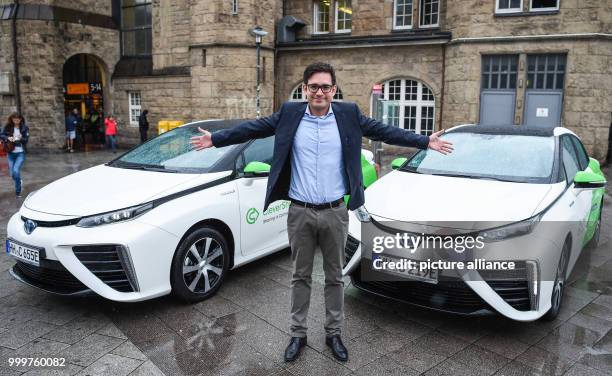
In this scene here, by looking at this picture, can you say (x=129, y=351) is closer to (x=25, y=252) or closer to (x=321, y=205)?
(x=25, y=252)

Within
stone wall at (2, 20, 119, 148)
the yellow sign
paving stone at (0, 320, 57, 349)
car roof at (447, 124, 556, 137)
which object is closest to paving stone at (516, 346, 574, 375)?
car roof at (447, 124, 556, 137)

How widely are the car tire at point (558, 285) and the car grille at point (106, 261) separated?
136 inches

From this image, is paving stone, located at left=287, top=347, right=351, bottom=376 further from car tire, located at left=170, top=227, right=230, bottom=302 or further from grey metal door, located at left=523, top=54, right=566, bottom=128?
grey metal door, located at left=523, top=54, right=566, bottom=128

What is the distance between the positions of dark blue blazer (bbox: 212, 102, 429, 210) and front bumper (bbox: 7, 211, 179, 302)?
1161 millimetres

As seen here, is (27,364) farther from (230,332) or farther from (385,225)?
(385,225)

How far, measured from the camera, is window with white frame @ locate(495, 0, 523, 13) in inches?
621

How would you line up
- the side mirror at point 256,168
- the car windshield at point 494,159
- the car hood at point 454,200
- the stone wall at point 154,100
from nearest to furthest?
the car hood at point 454,200
the car windshield at point 494,159
the side mirror at point 256,168
the stone wall at point 154,100

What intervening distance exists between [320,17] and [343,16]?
3.46ft

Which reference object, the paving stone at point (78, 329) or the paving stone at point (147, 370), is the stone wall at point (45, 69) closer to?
the paving stone at point (78, 329)

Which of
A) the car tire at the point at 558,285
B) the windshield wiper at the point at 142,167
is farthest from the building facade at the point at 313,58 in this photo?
the windshield wiper at the point at 142,167

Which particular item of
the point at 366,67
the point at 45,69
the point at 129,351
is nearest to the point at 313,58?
the point at 366,67

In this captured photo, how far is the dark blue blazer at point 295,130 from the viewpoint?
358 centimetres

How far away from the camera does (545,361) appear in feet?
12.1

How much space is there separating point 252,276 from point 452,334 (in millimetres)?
2228
